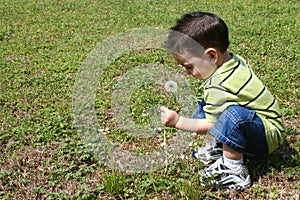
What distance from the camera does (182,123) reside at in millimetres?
2688

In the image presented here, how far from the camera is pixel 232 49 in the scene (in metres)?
5.74

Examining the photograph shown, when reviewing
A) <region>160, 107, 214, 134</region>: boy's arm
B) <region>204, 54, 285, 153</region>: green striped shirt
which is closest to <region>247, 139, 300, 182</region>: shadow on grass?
<region>204, 54, 285, 153</region>: green striped shirt

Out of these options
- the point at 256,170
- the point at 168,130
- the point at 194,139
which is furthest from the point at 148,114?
the point at 256,170

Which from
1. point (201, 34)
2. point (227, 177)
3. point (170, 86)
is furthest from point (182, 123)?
point (170, 86)

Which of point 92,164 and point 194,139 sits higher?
point 92,164

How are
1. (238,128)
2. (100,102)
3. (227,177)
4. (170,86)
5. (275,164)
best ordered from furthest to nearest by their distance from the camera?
(170,86)
(100,102)
(275,164)
(227,177)
(238,128)

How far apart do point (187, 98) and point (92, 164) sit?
1447mm

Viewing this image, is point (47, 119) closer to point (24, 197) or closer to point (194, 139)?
point (24, 197)

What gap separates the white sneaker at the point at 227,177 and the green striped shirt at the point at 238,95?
28 cm

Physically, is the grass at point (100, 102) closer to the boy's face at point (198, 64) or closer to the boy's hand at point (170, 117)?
the boy's hand at point (170, 117)

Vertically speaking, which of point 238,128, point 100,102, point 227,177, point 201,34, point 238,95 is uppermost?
point 201,34

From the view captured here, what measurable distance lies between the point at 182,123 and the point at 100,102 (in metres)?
1.72

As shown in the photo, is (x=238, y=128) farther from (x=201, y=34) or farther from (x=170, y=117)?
(x=201, y=34)

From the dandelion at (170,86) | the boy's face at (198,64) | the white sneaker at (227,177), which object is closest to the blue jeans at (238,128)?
the white sneaker at (227,177)
